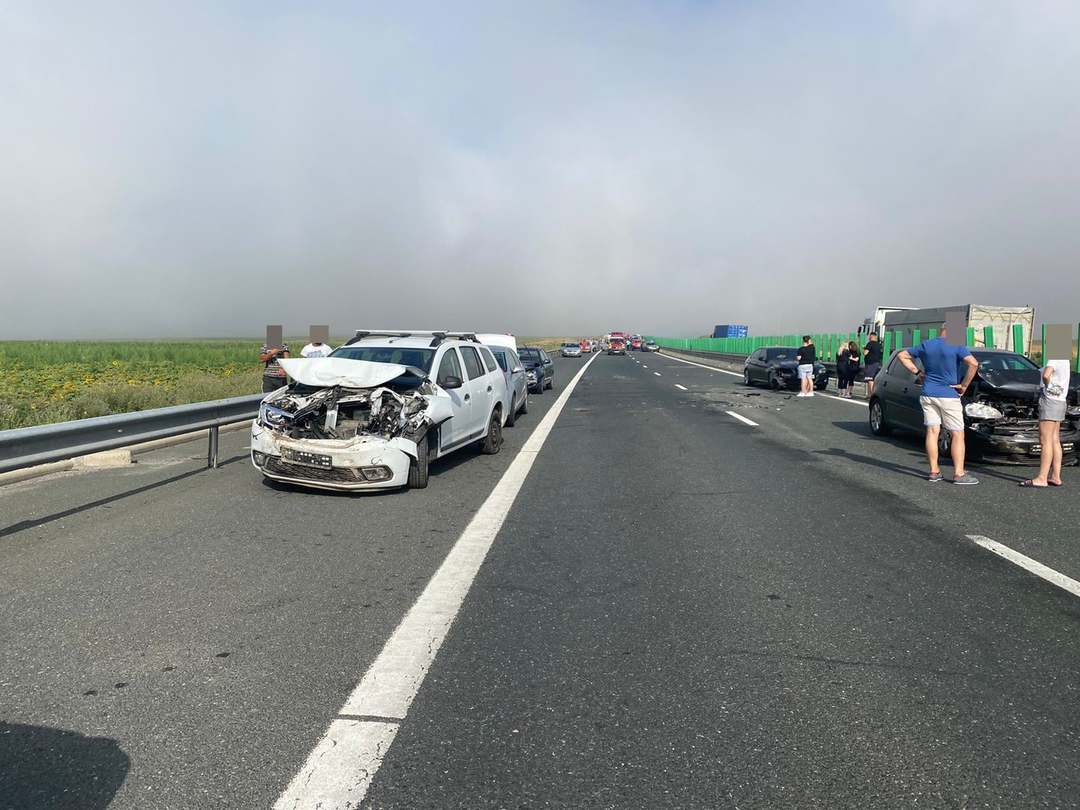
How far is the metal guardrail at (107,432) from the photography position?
6.57 m

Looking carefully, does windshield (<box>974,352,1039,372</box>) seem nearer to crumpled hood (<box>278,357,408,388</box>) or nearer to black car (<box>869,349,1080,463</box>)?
black car (<box>869,349,1080,463</box>)

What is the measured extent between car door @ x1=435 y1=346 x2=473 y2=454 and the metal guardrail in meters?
2.69

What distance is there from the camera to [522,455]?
441 inches

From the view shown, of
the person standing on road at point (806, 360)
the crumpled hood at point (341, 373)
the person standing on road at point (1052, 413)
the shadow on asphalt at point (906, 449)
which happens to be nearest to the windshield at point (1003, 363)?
the shadow on asphalt at point (906, 449)

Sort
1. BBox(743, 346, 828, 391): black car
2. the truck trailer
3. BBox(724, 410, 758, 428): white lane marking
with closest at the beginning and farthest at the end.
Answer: BBox(724, 410, 758, 428): white lane marking → BBox(743, 346, 828, 391): black car → the truck trailer

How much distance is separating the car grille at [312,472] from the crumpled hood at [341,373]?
911 millimetres

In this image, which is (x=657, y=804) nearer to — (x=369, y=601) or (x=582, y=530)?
(x=369, y=601)

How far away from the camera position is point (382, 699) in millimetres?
3490

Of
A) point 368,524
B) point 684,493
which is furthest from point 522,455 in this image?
point 368,524

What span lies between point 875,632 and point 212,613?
3661 mm

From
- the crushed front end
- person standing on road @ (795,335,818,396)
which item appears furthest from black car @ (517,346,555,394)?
the crushed front end

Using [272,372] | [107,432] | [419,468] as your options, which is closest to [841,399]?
[272,372]

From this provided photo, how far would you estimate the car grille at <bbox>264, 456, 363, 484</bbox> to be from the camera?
7938 millimetres

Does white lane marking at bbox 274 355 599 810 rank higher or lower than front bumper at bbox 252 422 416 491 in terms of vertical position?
lower
